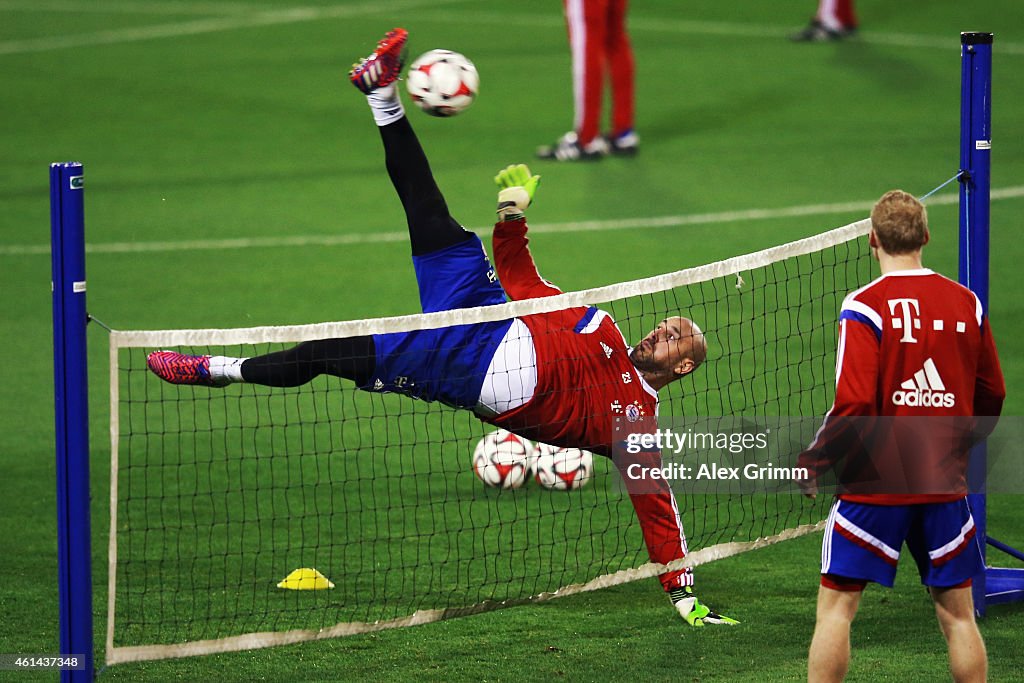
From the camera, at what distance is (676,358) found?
284 inches

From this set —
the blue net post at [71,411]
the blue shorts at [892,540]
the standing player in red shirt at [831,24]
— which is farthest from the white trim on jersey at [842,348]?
the standing player in red shirt at [831,24]

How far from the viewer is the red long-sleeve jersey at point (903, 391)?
508 cm

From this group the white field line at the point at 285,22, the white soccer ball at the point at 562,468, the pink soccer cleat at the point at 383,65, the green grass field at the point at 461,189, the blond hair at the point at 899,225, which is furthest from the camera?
the white field line at the point at 285,22

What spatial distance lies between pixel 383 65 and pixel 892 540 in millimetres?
3517

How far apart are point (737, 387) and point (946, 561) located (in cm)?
514

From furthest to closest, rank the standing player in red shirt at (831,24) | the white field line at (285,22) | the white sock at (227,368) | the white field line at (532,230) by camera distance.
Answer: the white field line at (285,22) < the standing player in red shirt at (831,24) < the white field line at (532,230) < the white sock at (227,368)

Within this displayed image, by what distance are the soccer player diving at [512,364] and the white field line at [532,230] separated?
706 cm

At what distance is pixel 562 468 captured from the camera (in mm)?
8469

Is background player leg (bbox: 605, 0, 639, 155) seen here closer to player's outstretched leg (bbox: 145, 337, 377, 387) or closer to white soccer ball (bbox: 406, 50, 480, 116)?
white soccer ball (bbox: 406, 50, 480, 116)

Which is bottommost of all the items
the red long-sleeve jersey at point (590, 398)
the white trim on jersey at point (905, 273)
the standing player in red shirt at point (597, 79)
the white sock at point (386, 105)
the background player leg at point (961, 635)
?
the background player leg at point (961, 635)

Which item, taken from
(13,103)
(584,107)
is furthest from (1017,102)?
(13,103)

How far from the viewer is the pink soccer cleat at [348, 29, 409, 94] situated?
7.35 m

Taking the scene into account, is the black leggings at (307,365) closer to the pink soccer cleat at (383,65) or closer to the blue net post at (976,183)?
the pink soccer cleat at (383,65)

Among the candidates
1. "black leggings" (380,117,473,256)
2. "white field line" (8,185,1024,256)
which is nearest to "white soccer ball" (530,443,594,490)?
"black leggings" (380,117,473,256)
